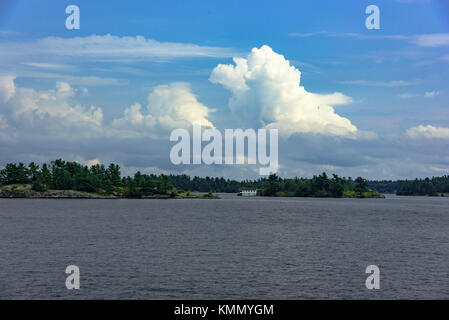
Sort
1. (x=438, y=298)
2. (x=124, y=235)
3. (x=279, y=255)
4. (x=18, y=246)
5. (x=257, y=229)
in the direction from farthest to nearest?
(x=257, y=229) → (x=124, y=235) → (x=18, y=246) → (x=279, y=255) → (x=438, y=298)

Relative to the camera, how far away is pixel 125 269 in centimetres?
5572

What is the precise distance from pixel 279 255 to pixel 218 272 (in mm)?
17304

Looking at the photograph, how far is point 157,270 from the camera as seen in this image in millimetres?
55250
